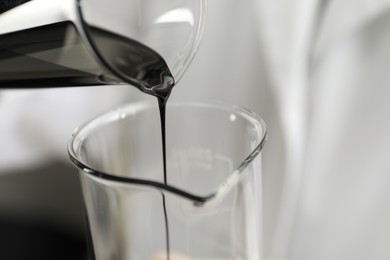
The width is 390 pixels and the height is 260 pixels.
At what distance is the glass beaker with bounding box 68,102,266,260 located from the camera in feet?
1.07

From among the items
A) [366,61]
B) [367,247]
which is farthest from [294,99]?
[367,247]

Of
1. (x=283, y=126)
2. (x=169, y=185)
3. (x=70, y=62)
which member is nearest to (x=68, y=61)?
(x=70, y=62)

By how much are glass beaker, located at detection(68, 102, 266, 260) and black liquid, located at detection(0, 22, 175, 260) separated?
2 cm

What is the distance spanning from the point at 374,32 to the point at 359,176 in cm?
18

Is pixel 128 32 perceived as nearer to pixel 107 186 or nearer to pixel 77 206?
pixel 107 186

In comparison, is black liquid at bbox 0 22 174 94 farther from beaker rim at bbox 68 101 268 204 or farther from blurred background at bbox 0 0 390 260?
blurred background at bbox 0 0 390 260

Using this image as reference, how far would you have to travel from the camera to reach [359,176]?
28.3 inches

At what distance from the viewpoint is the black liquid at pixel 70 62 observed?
0.35 meters

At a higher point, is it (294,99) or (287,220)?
(294,99)

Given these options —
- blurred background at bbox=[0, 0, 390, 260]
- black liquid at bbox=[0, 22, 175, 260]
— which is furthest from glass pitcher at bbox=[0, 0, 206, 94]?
blurred background at bbox=[0, 0, 390, 260]

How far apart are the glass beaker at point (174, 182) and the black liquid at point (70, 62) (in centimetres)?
2

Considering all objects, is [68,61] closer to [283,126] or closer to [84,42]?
[84,42]

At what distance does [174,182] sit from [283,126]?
240mm

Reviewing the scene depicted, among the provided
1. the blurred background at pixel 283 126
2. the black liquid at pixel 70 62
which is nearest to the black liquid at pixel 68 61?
the black liquid at pixel 70 62
